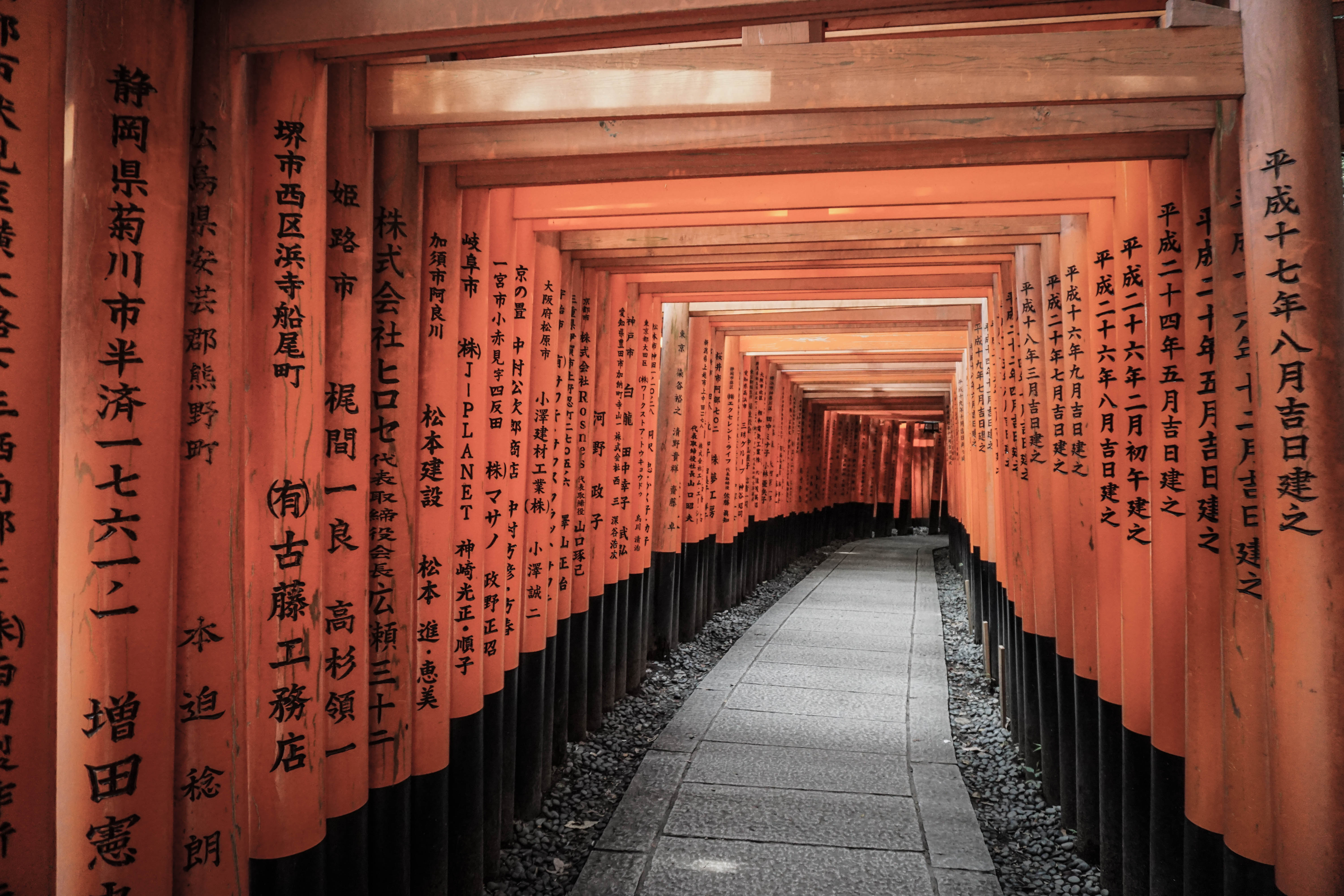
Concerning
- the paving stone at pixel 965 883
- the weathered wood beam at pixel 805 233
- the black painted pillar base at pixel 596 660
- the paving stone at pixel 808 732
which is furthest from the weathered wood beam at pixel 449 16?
the paving stone at pixel 808 732

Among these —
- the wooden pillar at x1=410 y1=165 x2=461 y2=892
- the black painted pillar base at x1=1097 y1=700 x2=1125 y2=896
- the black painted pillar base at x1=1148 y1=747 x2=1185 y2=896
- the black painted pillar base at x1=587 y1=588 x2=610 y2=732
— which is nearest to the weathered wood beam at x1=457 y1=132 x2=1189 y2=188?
the wooden pillar at x1=410 y1=165 x2=461 y2=892

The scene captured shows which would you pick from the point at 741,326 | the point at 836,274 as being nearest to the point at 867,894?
the point at 836,274

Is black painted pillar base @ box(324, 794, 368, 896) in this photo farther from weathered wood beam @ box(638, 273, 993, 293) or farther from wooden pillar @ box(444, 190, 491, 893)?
weathered wood beam @ box(638, 273, 993, 293)

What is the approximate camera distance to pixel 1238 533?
8.61 ft

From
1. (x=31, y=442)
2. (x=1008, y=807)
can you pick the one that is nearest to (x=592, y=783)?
(x=1008, y=807)

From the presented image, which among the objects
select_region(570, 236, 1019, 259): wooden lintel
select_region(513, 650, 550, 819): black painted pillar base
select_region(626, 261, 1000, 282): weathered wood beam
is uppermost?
select_region(626, 261, 1000, 282): weathered wood beam

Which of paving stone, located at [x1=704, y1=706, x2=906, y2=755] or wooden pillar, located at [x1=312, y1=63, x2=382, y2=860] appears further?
paving stone, located at [x1=704, y1=706, x2=906, y2=755]

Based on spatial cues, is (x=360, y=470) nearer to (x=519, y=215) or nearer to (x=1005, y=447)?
(x=519, y=215)

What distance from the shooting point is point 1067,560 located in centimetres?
467

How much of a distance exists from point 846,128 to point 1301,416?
5.60ft

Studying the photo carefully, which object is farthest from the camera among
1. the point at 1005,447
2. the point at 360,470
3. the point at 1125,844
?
the point at 1005,447

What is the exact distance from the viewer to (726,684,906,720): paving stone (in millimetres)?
6691

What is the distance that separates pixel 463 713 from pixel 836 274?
435 cm

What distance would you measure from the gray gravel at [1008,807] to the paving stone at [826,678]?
1.72ft
